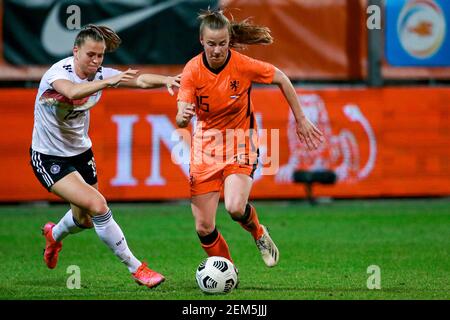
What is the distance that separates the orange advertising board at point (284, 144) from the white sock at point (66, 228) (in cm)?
553

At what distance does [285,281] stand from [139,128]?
670cm

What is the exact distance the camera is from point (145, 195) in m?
14.5

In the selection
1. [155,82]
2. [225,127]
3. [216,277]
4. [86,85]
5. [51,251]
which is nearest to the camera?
[216,277]

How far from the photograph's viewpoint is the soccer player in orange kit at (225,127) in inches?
310

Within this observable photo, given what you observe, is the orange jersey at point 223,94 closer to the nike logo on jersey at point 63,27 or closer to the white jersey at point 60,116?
the white jersey at point 60,116

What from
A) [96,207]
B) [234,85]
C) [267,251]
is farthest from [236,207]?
[96,207]

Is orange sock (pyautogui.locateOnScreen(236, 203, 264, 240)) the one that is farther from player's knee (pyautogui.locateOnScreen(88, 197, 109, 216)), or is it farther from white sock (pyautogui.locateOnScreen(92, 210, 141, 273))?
player's knee (pyautogui.locateOnScreen(88, 197, 109, 216))

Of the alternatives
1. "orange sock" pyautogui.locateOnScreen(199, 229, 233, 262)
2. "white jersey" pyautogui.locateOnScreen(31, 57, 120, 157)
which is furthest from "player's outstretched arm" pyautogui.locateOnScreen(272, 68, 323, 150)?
"white jersey" pyautogui.locateOnScreen(31, 57, 120, 157)

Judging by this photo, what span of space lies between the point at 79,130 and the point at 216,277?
5.86 ft

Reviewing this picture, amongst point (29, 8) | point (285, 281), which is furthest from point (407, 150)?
point (285, 281)

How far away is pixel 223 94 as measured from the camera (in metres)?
7.93

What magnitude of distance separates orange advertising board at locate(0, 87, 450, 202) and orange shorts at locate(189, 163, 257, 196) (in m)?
6.28

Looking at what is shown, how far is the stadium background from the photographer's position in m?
14.4

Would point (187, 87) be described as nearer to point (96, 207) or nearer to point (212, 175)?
point (212, 175)
